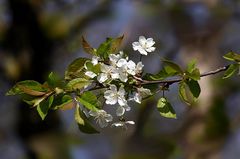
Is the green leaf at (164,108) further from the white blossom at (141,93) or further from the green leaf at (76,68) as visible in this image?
the green leaf at (76,68)

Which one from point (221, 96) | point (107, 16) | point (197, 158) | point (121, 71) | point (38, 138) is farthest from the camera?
point (107, 16)

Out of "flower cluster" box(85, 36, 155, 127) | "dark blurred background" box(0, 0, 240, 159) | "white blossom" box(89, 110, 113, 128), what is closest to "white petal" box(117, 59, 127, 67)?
"flower cluster" box(85, 36, 155, 127)

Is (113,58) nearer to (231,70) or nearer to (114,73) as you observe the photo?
(114,73)

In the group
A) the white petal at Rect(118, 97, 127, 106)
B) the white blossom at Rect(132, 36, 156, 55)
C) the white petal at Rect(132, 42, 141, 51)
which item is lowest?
the white petal at Rect(118, 97, 127, 106)

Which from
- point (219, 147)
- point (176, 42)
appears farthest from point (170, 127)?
point (219, 147)

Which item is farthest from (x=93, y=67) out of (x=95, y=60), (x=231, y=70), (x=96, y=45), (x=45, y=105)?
(x=96, y=45)

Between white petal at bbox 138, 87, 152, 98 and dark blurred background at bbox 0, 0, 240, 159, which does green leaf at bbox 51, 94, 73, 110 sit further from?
dark blurred background at bbox 0, 0, 240, 159

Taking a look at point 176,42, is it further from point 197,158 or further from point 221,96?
point 197,158
